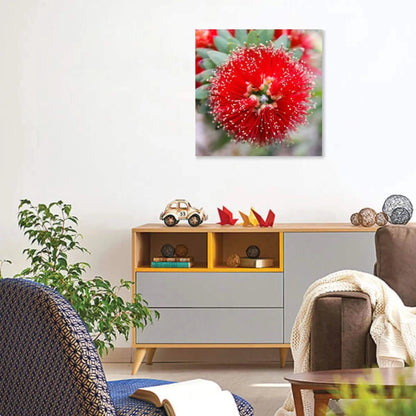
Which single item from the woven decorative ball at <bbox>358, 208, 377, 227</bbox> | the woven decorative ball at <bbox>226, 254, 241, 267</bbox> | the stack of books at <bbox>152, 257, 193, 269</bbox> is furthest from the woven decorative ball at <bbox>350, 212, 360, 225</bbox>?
the stack of books at <bbox>152, 257, 193, 269</bbox>

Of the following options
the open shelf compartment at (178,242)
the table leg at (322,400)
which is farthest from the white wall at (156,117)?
the table leg at (322,400)

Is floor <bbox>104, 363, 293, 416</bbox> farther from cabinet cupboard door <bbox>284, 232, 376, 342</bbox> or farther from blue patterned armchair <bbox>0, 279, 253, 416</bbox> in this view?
blue patterned armchair <bbox>0, 279, 253, 416</bbox>

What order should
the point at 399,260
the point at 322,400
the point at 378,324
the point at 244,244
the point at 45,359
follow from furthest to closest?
the point at 244,244, the point at 399,260, the point at 378,324, the point at 322,400, the point at 45,359

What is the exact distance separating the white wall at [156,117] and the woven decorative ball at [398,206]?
26 centimetres

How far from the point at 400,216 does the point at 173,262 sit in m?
1.31

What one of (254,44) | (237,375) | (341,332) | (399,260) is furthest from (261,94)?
(341,332)

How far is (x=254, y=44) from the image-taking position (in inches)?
193

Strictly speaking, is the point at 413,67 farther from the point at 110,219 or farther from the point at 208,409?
the point at 208,409

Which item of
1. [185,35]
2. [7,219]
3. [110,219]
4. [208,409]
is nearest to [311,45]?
[185,35]

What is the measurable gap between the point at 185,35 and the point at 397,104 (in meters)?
1.36

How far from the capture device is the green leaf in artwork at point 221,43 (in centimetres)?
489

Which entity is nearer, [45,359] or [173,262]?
[45,359]

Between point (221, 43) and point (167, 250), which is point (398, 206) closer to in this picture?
point (167, 250)

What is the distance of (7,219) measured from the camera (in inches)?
194
